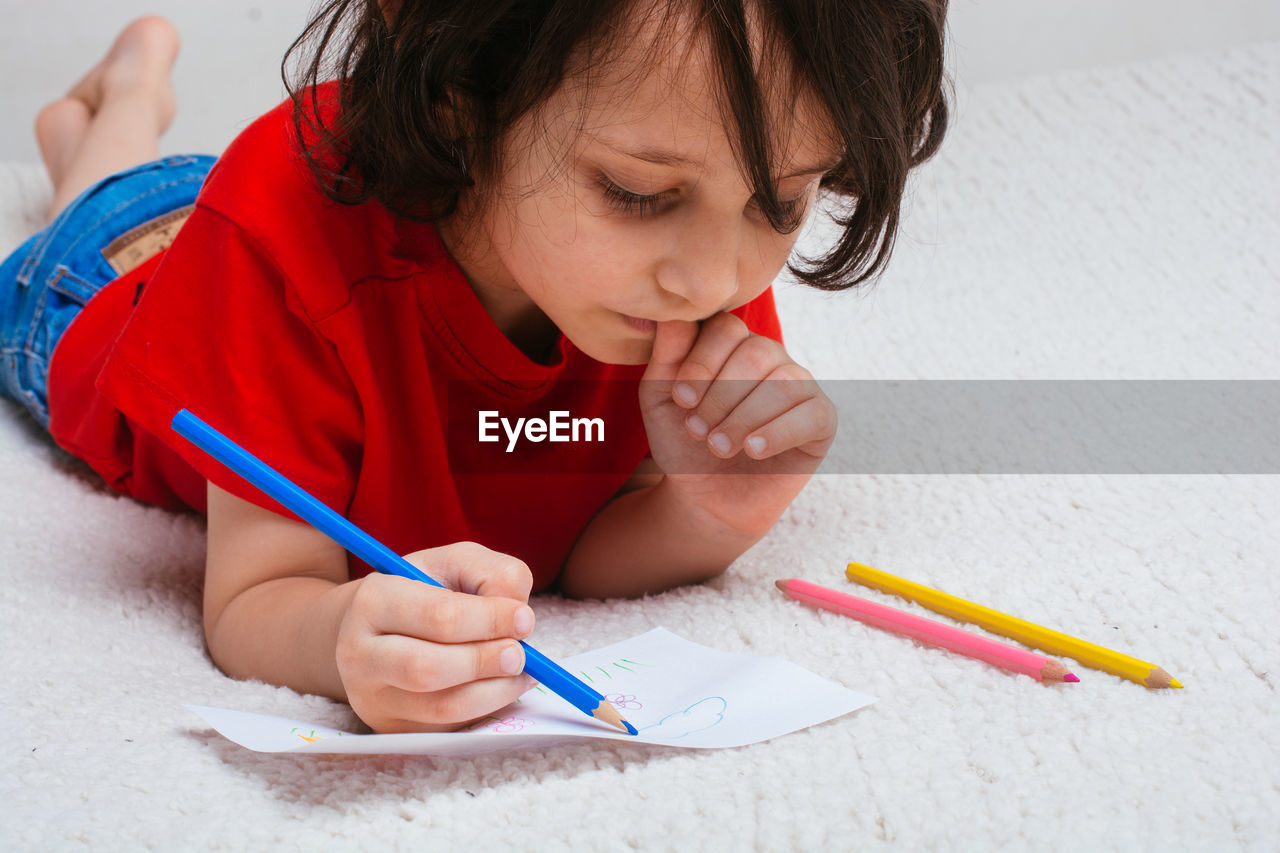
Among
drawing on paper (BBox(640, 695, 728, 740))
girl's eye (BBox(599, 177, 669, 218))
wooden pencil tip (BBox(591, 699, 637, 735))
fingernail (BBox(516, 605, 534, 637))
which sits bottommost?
drawing on paper (BBox(640, 695, 728, 740))

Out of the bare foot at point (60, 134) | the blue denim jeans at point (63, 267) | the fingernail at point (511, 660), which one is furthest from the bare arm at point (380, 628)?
the bare foot at point (60, 134)

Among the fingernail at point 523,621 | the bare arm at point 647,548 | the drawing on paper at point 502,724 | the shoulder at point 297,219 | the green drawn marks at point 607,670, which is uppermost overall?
the shoulder at point 297,219

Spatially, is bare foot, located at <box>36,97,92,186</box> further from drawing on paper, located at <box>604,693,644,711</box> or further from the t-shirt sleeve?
drawing on paper, located at <box>604,693,644,711</box>

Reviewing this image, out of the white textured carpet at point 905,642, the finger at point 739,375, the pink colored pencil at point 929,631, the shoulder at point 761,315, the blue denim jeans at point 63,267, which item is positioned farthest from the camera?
the blue denim jeans at point 63,267

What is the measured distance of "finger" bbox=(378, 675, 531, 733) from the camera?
0.44 m

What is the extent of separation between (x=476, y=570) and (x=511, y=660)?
1.9 inches

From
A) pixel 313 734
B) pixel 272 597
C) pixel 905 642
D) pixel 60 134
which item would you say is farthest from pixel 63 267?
pixel 905 642

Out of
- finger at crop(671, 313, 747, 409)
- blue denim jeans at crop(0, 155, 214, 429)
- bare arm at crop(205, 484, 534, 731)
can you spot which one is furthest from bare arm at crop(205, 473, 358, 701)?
blue denim jeans at crop(0, 155, 214, 429)

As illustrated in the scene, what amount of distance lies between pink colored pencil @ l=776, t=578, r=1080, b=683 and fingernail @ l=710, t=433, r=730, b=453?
0.08m

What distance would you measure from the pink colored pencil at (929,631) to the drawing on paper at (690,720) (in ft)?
0.38

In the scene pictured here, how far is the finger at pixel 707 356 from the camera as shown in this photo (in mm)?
599

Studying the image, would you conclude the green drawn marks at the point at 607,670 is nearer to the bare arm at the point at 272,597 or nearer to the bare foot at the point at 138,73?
the bare arm at the point at 272,597

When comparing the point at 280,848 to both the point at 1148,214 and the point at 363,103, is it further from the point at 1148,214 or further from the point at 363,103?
the point at 1148,214

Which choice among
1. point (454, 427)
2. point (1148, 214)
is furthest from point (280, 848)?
point (1148, 214)
